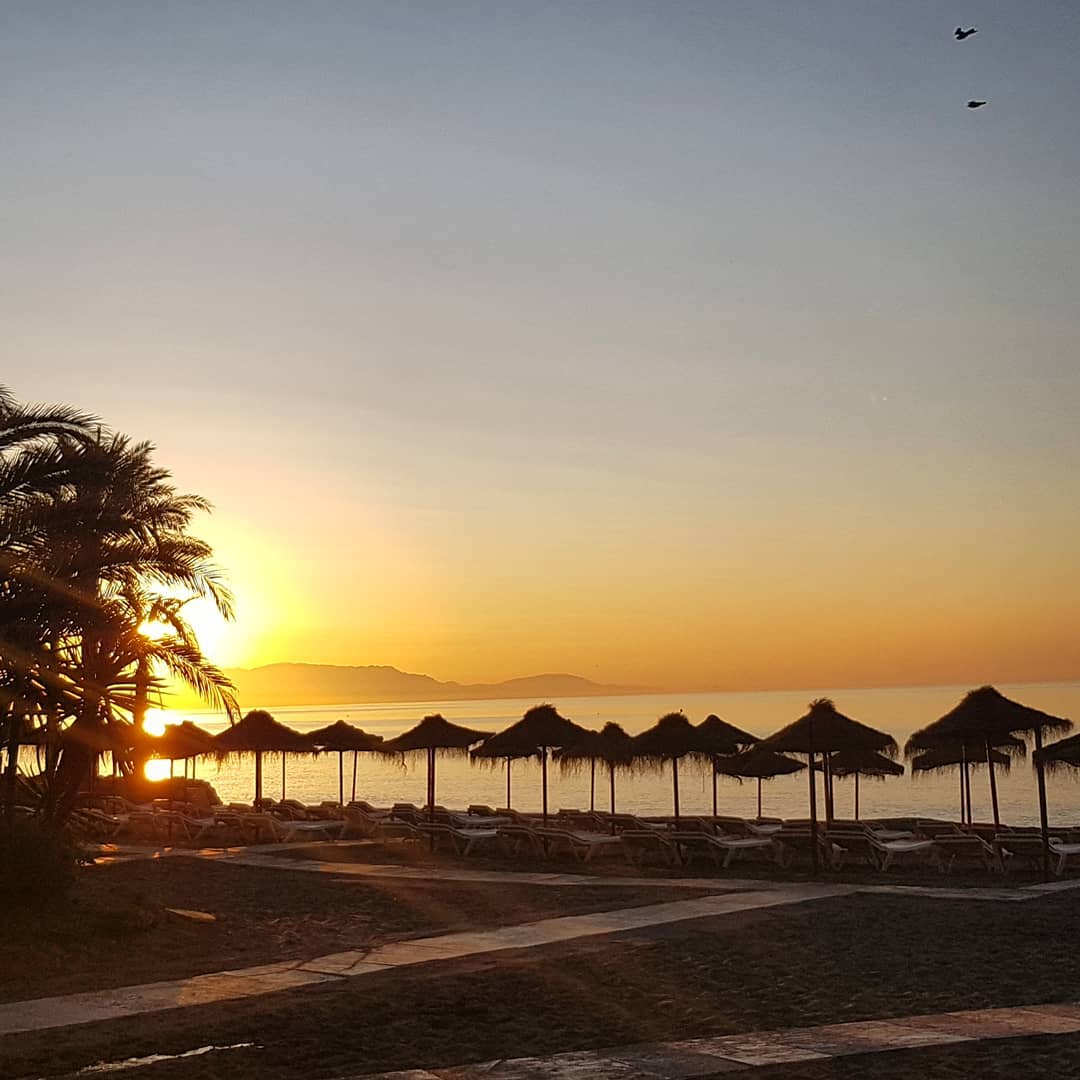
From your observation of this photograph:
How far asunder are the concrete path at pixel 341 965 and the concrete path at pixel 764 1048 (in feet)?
→ 9.01

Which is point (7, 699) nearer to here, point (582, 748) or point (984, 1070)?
point (984, 1070)

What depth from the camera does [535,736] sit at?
78.5 feet

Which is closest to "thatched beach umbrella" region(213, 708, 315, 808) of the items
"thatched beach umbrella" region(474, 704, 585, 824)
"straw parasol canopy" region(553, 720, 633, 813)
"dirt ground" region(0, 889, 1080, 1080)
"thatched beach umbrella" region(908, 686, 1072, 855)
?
"thatched beach umbrella" region(474, 704, 585, 824)

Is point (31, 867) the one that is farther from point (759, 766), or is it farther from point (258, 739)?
point (759, 766)

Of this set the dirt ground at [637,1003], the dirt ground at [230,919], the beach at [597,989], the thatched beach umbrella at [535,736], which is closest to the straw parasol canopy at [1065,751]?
the beach at [597,989]

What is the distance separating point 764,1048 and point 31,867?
7725mm

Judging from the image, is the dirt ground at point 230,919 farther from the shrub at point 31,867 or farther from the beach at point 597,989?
the shrub at point 31,867

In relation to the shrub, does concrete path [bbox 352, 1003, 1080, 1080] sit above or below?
below

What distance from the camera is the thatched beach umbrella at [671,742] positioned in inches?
880

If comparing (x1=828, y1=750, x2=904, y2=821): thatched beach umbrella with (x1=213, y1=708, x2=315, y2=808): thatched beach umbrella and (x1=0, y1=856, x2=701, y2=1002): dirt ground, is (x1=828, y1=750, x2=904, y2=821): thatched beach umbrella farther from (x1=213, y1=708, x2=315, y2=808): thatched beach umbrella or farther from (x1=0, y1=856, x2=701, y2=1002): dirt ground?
(x1=0, y1=856, x2=701, y2=1002): dirt ground

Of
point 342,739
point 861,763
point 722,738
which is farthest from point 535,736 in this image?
point 861,763

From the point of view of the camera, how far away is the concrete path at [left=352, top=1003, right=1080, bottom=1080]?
6.82 m

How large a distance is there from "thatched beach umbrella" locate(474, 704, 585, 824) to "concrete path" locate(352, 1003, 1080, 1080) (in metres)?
15.9

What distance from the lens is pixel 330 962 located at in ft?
34.3
